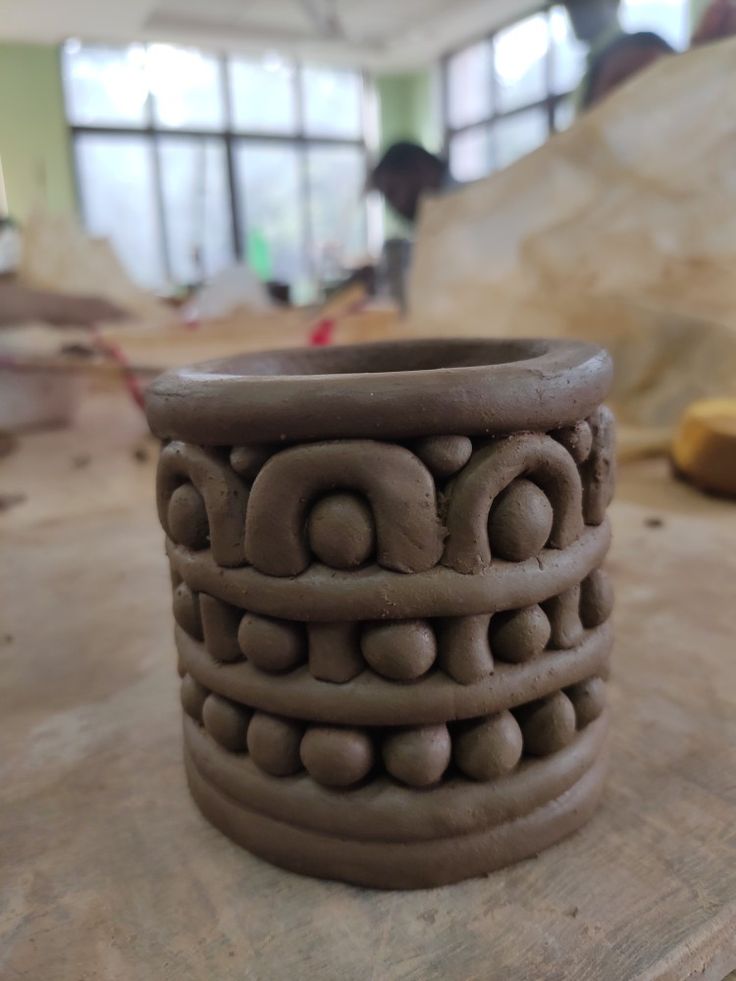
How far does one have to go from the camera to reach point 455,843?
0.68 m

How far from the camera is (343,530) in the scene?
627mm

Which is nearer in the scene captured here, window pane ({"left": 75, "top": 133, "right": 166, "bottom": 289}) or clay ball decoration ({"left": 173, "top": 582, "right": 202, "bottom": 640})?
clay ball decoration ({"left": 173, "top": 582, "right": 202, "bottom": 640})

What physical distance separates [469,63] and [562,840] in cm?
856

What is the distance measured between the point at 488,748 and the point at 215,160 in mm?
8065

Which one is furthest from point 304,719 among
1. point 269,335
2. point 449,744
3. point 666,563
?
point 269,335

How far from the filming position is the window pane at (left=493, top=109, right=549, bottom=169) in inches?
284

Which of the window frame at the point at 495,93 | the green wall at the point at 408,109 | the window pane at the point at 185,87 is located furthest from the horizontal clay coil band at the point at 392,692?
the green wall at the point at 408,109

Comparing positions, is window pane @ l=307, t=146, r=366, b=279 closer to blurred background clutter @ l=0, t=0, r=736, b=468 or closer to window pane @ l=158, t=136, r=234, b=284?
blurred background clutter @ l=0, t=0, r=736, b=468

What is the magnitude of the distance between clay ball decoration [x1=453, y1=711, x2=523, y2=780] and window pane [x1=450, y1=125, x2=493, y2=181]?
25.6ft

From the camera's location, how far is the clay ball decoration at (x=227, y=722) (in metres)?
0.72

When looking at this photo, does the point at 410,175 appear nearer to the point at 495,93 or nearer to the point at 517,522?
the point at 517,522

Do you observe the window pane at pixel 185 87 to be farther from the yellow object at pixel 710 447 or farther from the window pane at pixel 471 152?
the yellow object at pixel 710 447

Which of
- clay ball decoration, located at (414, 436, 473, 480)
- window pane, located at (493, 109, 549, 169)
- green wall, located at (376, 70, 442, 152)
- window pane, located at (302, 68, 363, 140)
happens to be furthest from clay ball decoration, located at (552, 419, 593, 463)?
green wall, located at (376, 70, 442, 152)

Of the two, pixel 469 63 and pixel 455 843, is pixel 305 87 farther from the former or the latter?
pixel 455 843
